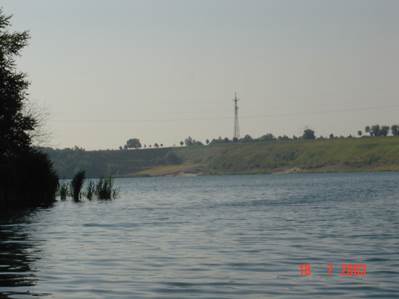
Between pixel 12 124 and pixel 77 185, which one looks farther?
pixel 77 185

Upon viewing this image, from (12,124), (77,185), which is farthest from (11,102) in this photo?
(77,185)

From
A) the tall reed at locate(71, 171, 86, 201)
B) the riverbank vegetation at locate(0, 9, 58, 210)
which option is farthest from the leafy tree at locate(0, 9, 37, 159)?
the tall reed at locate(71, 171, 86, 201)

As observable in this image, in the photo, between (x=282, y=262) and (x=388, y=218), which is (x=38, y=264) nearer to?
(x=282, y=262)

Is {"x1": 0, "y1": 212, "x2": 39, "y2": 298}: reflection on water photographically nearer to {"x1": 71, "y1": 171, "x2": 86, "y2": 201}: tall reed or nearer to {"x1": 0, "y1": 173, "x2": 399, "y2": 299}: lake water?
{"x1": 0, "y1": 173, "x2": 399, "y2": 299}: lake water

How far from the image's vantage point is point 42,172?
7056 cm

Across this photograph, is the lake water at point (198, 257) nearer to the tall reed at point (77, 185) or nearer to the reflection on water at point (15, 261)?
the reflection on water at point (15, 261)
